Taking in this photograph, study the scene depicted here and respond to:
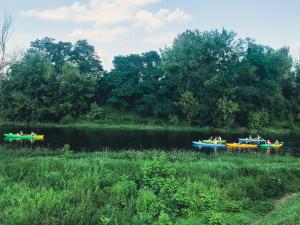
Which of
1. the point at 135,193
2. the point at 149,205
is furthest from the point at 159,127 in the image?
the point at 149,205

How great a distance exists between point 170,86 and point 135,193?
56040 mm

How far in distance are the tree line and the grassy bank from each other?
4656 centimetres

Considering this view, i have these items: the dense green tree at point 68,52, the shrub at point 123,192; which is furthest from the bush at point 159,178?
the dense green tree at point 68,52

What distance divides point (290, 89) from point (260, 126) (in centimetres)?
1823

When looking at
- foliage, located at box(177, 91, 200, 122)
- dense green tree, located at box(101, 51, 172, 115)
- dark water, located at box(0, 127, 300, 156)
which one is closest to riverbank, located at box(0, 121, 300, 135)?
foliage, located at box(177, 91, 200, 122)

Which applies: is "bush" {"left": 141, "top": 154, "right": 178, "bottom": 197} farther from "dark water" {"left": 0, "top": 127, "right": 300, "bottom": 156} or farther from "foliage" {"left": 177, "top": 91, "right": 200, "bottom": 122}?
"foliage" {"left": 177, "top": 91, "right": 200, "bottom": 122}

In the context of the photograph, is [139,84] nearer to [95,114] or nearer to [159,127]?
[95,114]

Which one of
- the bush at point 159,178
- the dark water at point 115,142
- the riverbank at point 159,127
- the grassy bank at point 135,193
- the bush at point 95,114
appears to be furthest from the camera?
the bush at point 95,114

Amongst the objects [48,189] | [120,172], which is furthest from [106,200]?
[120,172]

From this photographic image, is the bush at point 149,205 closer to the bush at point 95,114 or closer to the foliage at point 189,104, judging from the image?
the foliage at point 189,104

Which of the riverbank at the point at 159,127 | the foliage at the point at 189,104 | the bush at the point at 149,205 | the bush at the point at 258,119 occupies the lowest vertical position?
the bush at the point at 149,205

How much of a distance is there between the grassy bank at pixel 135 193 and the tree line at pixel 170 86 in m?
46.6

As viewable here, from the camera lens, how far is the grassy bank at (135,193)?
39.2 feet

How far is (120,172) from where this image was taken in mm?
17359
